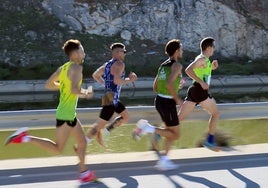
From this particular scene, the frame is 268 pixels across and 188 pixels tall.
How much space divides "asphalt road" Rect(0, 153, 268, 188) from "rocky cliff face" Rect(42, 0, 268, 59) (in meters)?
12.4

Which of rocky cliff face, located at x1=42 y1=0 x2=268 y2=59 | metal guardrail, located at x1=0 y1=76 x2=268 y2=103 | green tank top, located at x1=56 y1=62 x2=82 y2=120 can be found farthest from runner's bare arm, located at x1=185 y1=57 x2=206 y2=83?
rocky cliff face, located at x1=42 y1=0 x2=268 y2=59

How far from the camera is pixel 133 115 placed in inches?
303

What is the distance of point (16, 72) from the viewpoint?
16141 mm

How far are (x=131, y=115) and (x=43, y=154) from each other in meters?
1.61

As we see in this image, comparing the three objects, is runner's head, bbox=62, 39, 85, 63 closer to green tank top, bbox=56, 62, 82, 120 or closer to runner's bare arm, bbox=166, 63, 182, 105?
green tank top, bbox=56, 62, 82, 120

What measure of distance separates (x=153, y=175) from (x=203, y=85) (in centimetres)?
158

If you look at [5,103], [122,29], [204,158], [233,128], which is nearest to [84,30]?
[122,29]

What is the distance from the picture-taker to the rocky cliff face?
61.0 feet

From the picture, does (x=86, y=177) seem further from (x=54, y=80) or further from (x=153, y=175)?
(x=54, y=80)

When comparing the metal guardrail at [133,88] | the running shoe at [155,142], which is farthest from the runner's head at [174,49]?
the metal guardrail at [133,88]

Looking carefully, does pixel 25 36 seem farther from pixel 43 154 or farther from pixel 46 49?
pixel 43 154

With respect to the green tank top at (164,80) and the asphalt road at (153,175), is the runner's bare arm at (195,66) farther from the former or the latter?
the asphalt road at (153,175)

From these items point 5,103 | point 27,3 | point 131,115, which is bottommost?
point 5,103

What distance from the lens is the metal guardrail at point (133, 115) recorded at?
7.18m
